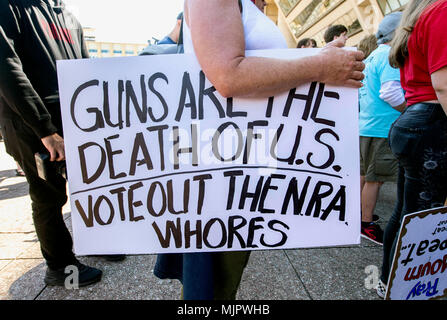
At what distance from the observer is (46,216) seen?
1.73 meters

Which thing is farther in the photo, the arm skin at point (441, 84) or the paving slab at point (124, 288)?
the paving slab at point (124, 288)

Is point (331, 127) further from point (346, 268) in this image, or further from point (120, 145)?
point (346, 268)

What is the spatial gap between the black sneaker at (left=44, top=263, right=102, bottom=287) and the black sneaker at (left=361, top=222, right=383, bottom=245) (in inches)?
96.3

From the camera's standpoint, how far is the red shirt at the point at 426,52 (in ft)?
3.75

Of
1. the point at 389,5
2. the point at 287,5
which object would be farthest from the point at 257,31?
→ the point at 287,5

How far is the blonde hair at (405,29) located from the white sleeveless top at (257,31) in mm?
877

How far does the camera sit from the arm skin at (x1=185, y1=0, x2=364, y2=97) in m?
0.82

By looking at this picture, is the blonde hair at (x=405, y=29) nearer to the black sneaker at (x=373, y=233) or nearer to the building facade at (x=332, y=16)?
the black sneaker at (x=373, y=233)

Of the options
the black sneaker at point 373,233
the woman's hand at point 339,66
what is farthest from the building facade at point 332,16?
the woman's hand at point 339,66

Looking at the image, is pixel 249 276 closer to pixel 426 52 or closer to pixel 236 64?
pixel 236 64

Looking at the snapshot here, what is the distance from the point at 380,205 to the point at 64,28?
380 centimetres

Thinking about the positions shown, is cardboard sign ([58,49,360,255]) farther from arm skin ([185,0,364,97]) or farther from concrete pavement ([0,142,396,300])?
concrete pavement ([0,142,396,300])
